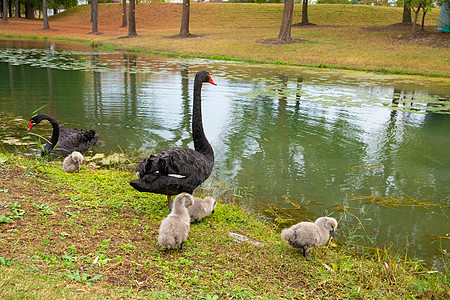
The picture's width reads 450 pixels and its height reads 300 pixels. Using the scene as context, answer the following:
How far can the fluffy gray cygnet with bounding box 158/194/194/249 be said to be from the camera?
304cm

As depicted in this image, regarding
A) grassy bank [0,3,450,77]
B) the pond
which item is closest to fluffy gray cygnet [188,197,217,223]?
the pond

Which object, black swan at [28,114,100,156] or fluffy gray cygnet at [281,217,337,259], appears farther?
black swan at [28,114,100,156]

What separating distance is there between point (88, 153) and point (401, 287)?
201 inches

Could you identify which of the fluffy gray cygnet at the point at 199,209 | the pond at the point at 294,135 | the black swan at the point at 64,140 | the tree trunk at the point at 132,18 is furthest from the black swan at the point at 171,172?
the tree trunk at the point at 132,18

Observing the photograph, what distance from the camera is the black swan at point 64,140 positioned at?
5.74 metres

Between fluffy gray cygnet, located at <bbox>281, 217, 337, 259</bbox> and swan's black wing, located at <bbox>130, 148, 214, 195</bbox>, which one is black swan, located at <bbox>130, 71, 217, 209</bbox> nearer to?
swan's black wing, located at <bbox>130, 148, 214, 195</bbox>

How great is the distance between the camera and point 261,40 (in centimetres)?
2706

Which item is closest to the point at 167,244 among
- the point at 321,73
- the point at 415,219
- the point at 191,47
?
the point at 415,219

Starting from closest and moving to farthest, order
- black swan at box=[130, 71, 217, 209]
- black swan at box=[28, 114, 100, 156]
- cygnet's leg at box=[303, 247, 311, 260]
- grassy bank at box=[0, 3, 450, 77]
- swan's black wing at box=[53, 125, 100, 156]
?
cygnet's leg at box=[303, 247, 311, 260] → black swan at box=[130, 71, 217, 209] → black swan at box=[28, 114, 100, 156] → swan's black wing at box=[53, 125, 100, 156] → grassy bank at box=[0, 3, 450, 77]

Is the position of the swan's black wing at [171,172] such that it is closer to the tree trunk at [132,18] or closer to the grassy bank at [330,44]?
the grassy bank at [330,44]

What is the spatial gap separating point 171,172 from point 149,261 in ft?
3.11

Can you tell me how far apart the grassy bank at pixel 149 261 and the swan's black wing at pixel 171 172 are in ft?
1.31

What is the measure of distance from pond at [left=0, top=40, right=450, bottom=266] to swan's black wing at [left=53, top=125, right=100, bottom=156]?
0.22 metres

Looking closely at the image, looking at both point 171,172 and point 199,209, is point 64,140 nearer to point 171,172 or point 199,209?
point 171,172
